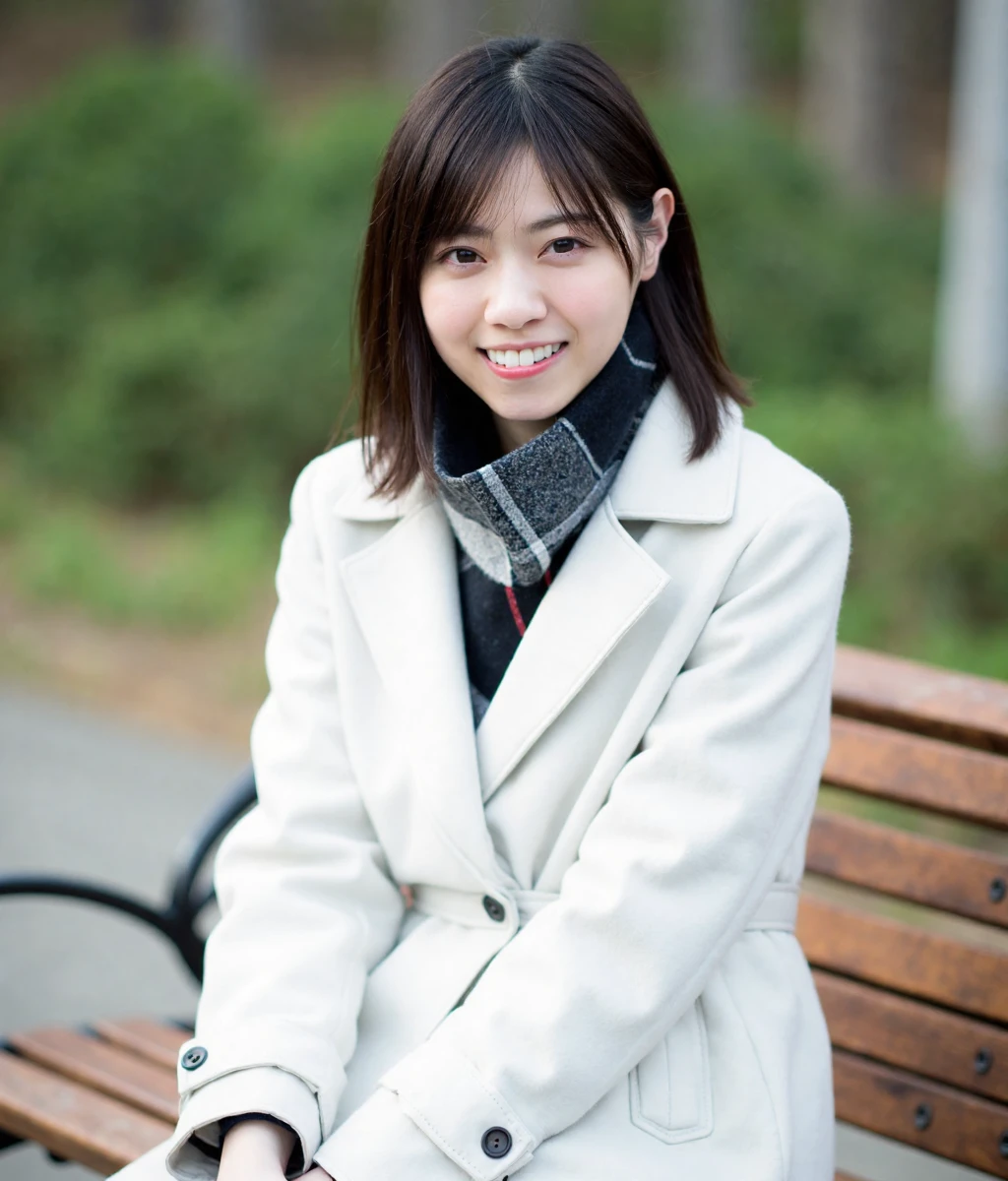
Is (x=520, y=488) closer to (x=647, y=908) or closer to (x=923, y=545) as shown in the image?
(x=647, y=908)

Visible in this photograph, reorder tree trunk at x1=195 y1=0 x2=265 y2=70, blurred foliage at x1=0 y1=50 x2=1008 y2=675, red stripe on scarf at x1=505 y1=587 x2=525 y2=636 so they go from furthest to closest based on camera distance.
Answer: tree trunk at x1=195 y1=0 x2=265 y2=70, blurred foliage at x1=0 y1=50 x2=1008 y2=675, red stripe on scarf at x1=505 y1=587 x2=525 y2=636

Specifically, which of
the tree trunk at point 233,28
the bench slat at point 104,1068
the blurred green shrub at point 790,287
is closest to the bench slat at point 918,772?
the bench slat at point 104,1068

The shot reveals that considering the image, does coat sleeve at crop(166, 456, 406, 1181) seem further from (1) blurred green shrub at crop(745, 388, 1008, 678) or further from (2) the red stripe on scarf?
(1) blurred green shrub at crop(745, 388, 1008, 678)

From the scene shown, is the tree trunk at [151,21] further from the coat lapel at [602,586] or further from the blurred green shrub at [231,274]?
the coat lapel at [602,586]

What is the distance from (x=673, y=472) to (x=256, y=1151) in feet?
3.38

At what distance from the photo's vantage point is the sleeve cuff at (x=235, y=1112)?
1.82 metres

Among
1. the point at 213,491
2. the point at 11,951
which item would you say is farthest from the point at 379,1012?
the point at 213,491

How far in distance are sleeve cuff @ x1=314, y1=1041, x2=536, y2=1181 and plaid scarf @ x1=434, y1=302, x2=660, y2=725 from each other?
54 cm

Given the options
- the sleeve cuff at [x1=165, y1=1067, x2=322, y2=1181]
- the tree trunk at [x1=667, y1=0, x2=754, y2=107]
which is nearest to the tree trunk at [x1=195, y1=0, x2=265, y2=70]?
the tree trunk at [x1=667, y1=0, x2=754, y2=107]

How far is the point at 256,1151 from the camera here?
179 centimetres

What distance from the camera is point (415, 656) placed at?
6.91 feet

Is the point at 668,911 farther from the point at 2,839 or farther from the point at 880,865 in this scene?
the point at 2,839

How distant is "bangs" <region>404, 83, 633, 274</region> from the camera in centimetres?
188

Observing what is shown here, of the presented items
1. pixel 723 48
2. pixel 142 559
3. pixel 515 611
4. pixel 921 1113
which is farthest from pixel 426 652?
pixel 723 48
